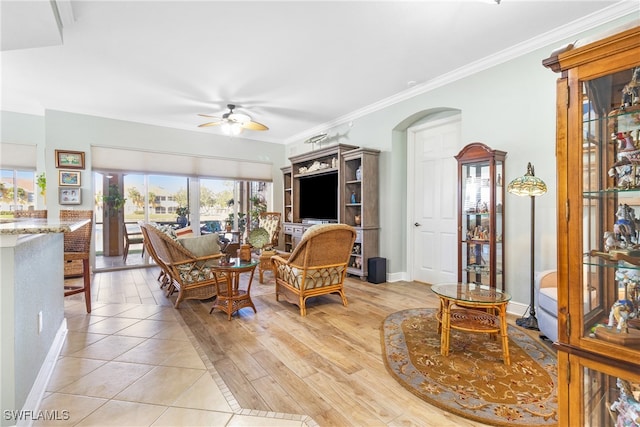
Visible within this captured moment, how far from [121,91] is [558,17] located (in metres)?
5.31

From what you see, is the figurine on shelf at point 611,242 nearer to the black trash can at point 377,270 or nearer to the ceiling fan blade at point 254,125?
the black trash can at point 377,270

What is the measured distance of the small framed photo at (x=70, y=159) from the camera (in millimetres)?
4902

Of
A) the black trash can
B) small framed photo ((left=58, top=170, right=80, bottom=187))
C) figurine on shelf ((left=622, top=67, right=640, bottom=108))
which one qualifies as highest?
small framed photo ((left=58, top=170, right=80, bottom=187))

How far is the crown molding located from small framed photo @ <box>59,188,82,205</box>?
5167mm

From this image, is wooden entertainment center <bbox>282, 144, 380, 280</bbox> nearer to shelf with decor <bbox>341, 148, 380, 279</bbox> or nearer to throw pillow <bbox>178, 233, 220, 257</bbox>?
shelf with decor <bbox>341, 148, 380, 279</bbox>

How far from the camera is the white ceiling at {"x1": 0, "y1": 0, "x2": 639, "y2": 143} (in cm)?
246

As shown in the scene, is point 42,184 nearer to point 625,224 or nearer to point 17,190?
point 17,190

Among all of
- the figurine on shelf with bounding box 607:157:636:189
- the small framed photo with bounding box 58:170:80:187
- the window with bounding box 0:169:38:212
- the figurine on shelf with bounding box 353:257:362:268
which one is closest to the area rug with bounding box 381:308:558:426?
the figurine on shelf with bounding box 607:157:636:189

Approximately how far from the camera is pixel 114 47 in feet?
10.1

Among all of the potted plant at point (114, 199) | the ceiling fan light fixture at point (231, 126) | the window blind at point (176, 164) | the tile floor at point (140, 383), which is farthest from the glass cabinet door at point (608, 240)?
the potted plant at point (114, 199)

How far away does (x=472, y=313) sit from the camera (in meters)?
2.39

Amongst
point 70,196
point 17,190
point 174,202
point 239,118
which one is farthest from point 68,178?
point 239,118

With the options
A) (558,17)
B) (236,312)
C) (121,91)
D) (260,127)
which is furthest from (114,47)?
(558,17)

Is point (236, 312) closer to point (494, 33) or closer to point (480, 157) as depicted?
point (480, 157)
